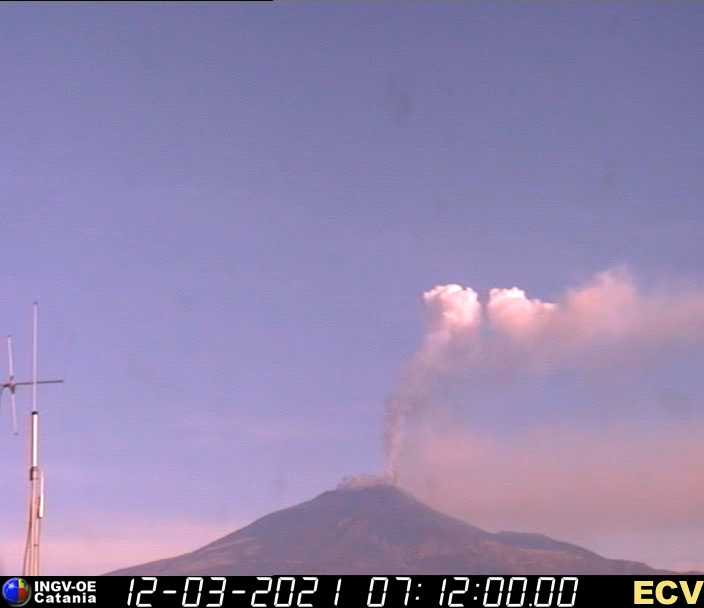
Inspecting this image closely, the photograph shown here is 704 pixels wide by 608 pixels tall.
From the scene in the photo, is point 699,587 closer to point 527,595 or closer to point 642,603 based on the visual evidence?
point 642,603

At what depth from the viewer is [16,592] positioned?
190 ft

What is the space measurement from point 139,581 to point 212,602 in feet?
10.6

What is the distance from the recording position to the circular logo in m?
57.6

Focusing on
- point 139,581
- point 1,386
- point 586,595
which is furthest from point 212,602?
point 1,386

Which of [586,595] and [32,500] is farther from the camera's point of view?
[32,500]

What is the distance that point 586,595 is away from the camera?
184 ft

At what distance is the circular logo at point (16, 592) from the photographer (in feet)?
189
